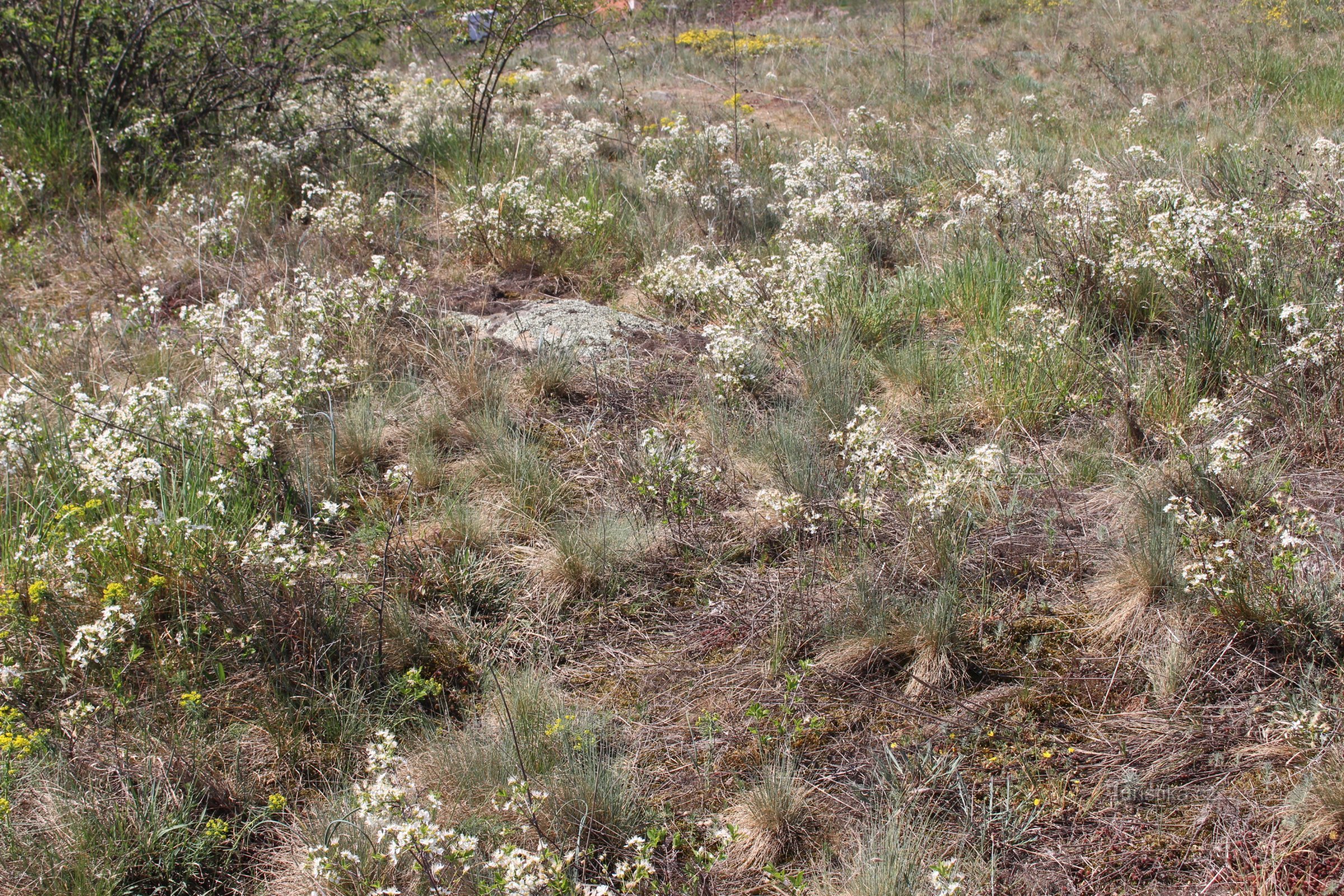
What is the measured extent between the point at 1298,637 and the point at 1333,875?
2.38 feet

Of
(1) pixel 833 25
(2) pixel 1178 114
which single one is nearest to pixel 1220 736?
(2) pixel 1178 114

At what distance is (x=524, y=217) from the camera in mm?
6070

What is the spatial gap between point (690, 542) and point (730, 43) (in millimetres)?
12372

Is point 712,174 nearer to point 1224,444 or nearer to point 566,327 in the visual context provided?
point 566,327

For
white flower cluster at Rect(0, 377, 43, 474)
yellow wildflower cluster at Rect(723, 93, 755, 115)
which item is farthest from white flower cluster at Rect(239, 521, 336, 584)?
yellow wildflower cluster at Rect(723, 93, 755, 115)

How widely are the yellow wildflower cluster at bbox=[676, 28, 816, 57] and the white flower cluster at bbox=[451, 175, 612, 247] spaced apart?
825 cm

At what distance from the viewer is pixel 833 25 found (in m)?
17.2

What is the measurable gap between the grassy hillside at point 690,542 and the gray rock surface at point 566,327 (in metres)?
0.04

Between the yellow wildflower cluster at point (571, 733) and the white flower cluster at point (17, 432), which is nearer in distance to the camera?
the yellow wildflower cluster at point (571, 733)

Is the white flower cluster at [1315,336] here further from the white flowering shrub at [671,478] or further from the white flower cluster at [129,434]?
the white flower cluster at [129,434]

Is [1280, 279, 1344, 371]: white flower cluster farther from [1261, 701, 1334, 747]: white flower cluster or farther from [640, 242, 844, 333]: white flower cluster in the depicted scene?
[640, 242, 844, 333]: white flower cluster

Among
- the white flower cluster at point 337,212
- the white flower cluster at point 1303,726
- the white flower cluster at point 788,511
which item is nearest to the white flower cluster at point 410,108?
the white flower cluster at point 337,212

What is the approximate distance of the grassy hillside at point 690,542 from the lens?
7.95 ft

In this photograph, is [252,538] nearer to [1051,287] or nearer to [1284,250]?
[1051,287]
